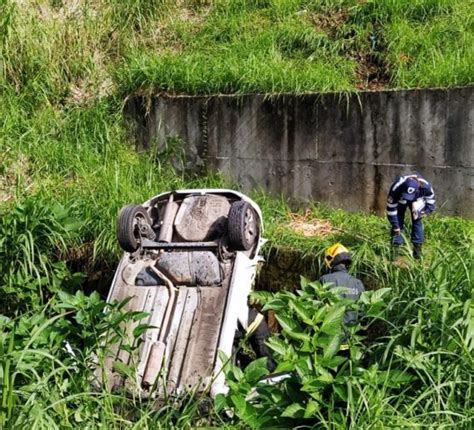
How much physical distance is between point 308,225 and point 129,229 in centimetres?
257

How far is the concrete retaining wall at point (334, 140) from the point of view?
22.0 ft

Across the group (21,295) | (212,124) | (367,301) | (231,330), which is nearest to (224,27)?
(212,124)

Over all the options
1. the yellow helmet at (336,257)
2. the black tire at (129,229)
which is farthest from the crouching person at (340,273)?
the black tire at (129,229)

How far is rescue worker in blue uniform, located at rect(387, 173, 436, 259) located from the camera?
5953 mm

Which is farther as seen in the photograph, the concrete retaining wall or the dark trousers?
the concrete retaining wall

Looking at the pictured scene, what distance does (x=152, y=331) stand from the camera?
16.0ft

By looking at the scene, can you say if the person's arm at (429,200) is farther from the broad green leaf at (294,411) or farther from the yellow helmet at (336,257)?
the broad green leaf at (294,411)

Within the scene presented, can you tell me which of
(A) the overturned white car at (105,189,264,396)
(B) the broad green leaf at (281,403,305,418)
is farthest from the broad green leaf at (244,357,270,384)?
(A) the overturned white car at (105,189,264,396)

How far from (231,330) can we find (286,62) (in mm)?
4914

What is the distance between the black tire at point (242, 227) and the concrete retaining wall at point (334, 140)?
7.28 feet

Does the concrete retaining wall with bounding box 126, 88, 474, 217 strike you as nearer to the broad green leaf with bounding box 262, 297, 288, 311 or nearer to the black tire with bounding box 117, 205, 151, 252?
the black tire with bounding box 117, 205, 151, 252

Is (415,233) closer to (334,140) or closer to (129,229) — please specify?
(334,140)

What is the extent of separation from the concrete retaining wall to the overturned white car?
1909 mm

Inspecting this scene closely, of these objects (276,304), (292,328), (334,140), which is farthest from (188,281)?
(334,140)
